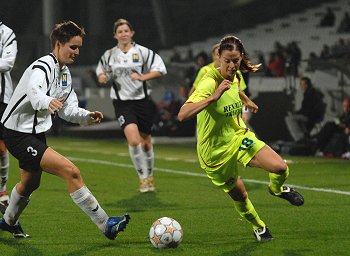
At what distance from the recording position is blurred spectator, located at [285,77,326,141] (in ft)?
61.1

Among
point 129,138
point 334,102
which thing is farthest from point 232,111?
point 334,102

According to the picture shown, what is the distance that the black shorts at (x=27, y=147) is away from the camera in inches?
293

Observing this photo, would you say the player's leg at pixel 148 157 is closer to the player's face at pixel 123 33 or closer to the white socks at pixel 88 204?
the player's face at pixel 123 33

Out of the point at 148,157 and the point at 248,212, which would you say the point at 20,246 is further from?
the point at 148,157

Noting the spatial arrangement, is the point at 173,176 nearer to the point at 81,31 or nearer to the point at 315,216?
the point at 315,216

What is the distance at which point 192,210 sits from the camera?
33.4ft

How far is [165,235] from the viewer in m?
7.47

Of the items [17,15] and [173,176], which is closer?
[173,176]

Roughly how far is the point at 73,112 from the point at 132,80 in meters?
4.72

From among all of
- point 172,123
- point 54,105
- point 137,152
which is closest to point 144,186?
point 137,152

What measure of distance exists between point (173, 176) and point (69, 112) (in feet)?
22.5

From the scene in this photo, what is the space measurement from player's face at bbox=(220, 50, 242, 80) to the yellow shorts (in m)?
0.64

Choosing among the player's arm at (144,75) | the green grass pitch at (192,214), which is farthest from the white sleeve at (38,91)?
the player's arm at (144,75)

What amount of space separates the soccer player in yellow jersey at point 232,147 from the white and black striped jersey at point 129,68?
456cm
